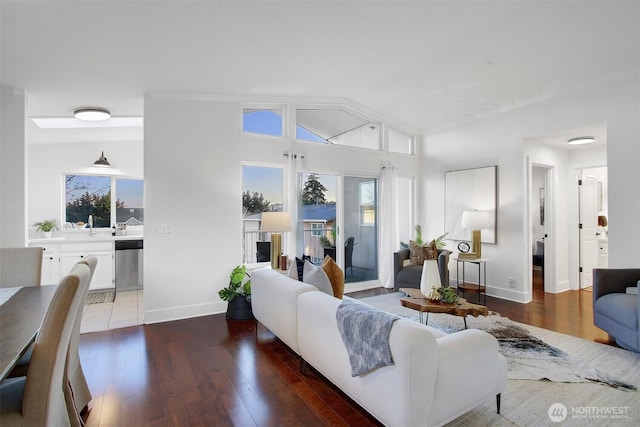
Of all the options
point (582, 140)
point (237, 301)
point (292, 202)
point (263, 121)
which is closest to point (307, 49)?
point (263, 121)

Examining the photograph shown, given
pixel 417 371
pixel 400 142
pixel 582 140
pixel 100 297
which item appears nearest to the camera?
pixel 417 371

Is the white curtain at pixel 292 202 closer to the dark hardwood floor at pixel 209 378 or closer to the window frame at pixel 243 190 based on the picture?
the window frame at pixel 243 190

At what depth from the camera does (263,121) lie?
4898mm

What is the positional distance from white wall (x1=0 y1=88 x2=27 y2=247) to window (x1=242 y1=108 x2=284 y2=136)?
2.47 metres

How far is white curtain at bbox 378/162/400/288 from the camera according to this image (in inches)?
228

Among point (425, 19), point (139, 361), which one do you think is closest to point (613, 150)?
point (425, 19)

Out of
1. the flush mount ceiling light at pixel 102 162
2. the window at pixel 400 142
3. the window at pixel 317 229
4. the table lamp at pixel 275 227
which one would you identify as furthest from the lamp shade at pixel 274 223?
the flush mount ceiling light at pixel 102 162

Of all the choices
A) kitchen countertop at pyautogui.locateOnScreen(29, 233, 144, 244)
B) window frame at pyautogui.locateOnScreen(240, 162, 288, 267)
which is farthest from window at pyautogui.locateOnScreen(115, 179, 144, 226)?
window frame at pyautogui.locateOnScreen(240, 162, 288, 267)

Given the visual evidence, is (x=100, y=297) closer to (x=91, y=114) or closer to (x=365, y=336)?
(x=91, y=114)

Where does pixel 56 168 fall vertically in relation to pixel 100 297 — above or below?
above

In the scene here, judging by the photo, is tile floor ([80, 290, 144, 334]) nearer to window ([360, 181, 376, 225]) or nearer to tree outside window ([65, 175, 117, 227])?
tree outside window ([65, 175, 117, 227])

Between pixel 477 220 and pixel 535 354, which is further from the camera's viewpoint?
pixel 477 220

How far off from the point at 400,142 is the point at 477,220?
2.20 m

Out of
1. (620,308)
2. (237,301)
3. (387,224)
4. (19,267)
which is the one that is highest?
(387,224)
